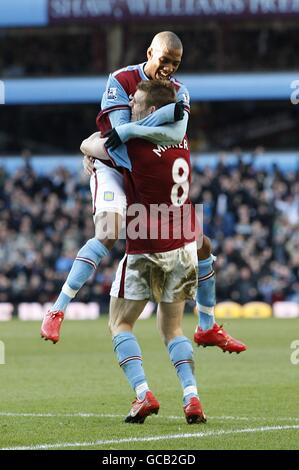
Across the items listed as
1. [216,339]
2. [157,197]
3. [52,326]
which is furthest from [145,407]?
[157,197]

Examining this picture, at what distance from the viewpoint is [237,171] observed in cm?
2911

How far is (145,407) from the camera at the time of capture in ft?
27.8

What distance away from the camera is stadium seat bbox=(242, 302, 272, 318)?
2619 cm

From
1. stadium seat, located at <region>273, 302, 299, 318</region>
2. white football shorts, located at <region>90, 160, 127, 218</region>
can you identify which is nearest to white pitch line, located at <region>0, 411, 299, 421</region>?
white football shorts, located at <region>90, 160, 127, 218</region>

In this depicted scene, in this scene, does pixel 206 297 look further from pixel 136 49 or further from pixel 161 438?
pixel 136 49

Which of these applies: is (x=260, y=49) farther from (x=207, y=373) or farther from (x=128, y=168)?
(x=128, y=168)

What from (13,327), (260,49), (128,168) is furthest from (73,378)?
(260,49)

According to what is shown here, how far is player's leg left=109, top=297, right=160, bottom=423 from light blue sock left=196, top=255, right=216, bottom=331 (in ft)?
3.40

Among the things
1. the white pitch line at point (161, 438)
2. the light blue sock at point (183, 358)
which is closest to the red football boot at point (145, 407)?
the light blue sock at point (183, 358)

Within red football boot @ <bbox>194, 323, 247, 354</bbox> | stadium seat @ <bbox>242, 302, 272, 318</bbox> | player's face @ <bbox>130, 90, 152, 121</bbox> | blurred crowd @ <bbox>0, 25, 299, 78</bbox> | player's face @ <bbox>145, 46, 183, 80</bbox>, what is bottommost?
stadium seat @ <bbox>242, 302, 272, 318</bbox>

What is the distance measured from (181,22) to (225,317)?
9.68 meters

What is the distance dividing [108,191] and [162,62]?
3.53 ft

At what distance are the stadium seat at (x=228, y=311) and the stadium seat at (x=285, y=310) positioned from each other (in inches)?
32.8

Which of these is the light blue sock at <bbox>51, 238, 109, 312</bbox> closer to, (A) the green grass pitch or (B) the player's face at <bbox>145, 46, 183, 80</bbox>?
(A) the green grass pitch
